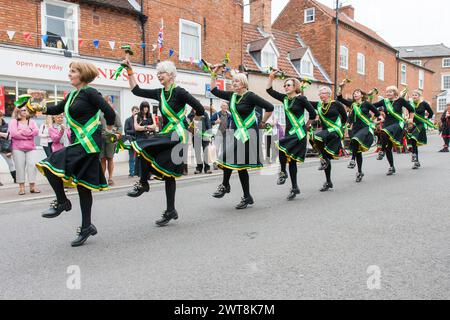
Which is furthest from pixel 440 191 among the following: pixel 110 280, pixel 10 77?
pixel 10 77

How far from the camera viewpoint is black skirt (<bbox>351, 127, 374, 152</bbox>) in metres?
9.21

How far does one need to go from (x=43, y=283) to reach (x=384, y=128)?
8.52m

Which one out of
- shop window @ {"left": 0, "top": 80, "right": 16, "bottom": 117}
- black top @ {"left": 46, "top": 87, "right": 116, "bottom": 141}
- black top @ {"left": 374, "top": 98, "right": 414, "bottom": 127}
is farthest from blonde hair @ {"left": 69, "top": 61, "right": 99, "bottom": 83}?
shop window @ {"left": 0, "top": 80, "right": 16, "bottom": 117}

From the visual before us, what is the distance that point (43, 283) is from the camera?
3.59 m

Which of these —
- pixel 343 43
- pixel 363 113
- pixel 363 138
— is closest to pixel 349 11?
pixel 343 43

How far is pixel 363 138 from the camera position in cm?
926

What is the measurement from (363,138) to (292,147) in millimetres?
2609

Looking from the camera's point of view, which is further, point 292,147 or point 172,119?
point 292,147

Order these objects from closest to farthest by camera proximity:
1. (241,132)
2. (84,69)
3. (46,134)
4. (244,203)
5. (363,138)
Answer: (84,69), (241,132), (244,203), (363,138), (46,134)

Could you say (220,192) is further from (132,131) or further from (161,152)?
(132,131)

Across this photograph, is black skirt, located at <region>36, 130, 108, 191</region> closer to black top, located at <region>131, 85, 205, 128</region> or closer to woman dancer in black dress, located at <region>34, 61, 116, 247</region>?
woman dancer in black dress, located at <region>34, 61, 116, 247</region>

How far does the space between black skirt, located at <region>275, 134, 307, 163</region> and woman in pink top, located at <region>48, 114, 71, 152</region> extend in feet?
16.2

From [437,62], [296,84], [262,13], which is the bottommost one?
[296,84]

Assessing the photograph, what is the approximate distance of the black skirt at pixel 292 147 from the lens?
7352 mm
